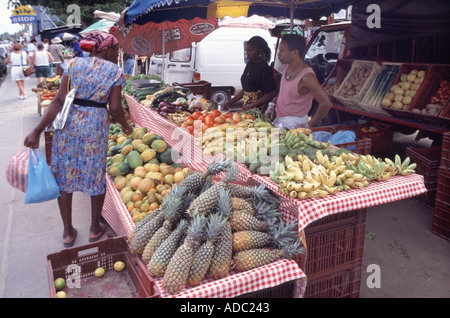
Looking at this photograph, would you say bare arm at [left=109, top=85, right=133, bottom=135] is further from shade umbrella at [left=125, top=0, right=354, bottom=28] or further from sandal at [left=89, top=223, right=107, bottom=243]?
shade umbrella at [left=125, top=0, right=354, bottom=28]

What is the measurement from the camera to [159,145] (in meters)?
4.66

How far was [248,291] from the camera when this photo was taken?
7.29ft

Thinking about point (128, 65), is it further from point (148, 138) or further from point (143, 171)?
point (143, 171)

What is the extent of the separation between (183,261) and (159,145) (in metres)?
2.70

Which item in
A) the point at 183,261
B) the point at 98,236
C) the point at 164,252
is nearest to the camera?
the point at 183,261

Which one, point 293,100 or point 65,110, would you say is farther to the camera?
point 293,100

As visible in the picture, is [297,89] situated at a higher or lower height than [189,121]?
higher

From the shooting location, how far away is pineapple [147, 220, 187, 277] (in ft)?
7.23

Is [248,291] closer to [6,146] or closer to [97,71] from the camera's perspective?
[97,71]

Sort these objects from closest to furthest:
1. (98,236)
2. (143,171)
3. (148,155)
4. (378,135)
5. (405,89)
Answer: (98,236)
(143,171)
(148,155)
(405,89)
(378,135)

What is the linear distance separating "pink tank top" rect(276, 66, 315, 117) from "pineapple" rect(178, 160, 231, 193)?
6.67ft

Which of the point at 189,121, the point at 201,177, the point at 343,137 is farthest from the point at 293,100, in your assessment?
the point at 201,177
